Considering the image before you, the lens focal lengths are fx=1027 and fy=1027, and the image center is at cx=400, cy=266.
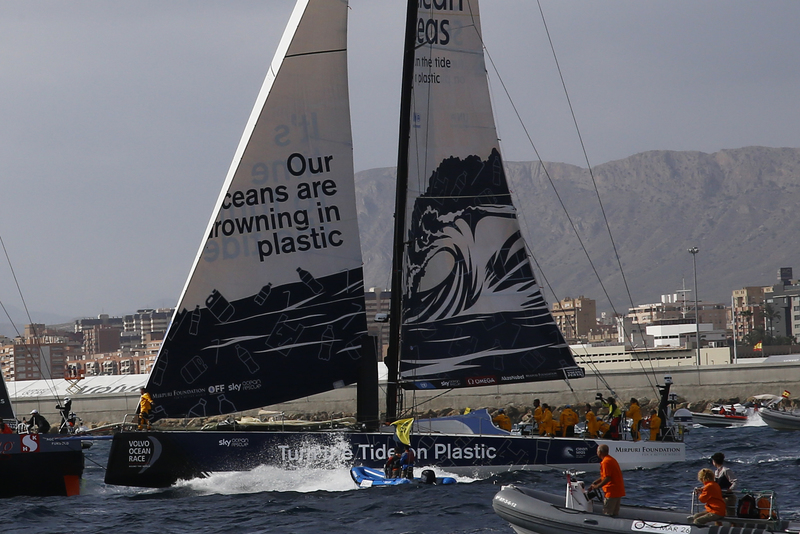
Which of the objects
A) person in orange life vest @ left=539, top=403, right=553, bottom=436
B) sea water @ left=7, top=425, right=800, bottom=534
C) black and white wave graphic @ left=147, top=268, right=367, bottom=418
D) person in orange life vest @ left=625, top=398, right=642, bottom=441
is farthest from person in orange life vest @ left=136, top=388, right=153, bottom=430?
person in orange life vest @ left=625, top=398, right=642, bottom=441

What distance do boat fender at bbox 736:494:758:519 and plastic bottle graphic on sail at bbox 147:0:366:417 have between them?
1022cm

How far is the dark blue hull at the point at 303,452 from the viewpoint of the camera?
64.3ft

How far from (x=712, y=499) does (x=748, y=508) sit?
47 cm

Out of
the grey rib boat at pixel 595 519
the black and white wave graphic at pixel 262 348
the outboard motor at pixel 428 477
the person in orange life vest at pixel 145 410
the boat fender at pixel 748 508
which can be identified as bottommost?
the outboard motor at pixel 428 477

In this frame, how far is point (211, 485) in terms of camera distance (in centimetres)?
1977

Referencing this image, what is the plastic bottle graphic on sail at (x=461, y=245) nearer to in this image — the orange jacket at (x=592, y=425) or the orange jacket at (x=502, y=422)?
the orange jacket at (x=502, y=422)

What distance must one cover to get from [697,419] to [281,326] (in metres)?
31.5

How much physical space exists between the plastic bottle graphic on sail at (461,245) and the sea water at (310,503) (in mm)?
2771

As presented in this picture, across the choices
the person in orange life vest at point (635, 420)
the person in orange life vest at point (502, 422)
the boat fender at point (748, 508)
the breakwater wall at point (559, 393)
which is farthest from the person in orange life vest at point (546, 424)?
the breakwater wall at point (559, 393)

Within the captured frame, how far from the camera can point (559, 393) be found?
5966cm

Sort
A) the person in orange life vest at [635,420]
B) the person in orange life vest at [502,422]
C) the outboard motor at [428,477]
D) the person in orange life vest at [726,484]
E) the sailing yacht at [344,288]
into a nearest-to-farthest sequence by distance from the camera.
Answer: the person in orange life vest at [726,484], the outboard motor at [428,477], the sailing yacht at [344,288], the person in orange life vest at [502,422], the person in orange life vest at [635,420]

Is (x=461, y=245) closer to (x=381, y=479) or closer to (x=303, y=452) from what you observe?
(x=381, y=479)

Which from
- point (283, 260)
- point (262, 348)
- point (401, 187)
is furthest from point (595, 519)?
point (401, 187)

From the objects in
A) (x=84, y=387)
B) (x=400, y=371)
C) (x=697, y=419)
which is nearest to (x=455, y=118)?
(x=400, y=371)
